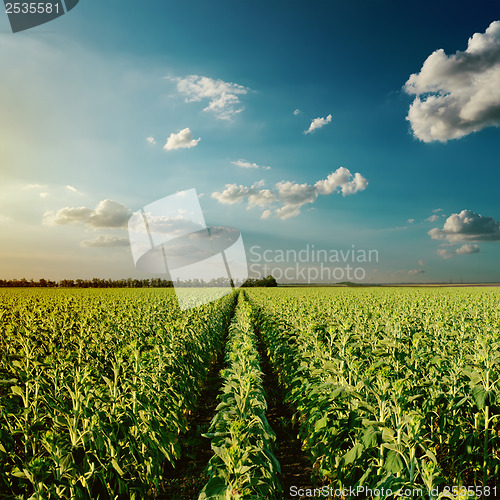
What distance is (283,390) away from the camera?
9406 millimetres

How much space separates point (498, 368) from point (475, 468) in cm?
208

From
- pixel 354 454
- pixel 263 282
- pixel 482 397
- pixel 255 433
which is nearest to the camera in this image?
pixel 354 454

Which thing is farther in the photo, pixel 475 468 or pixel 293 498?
pixel 293 498

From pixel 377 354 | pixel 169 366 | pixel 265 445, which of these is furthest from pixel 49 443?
pixel 377 354

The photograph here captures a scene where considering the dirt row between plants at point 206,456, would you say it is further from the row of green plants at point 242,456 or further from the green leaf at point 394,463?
the green leaf at point 394,463

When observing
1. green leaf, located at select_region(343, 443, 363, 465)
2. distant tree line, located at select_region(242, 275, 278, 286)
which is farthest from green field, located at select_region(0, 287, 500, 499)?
distant tree line, located at select_region(242, 275, 278, 286)

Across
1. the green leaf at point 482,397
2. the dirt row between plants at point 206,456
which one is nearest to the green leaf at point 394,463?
the green leaf at point 482,397

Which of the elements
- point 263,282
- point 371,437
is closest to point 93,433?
point 371,437

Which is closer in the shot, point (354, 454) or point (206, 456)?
point (354, 454)

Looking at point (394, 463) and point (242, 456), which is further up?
point (242, 456)

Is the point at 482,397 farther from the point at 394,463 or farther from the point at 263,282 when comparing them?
the point at 263,282

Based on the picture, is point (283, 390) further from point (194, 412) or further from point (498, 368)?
point (498, 368)

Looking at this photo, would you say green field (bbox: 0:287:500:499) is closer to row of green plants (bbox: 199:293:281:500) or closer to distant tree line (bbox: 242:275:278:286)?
row of green plants (bbox: 199:293:281:500)

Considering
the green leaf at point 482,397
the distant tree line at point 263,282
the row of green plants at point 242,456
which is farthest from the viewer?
the distant tree line at point 263,282
